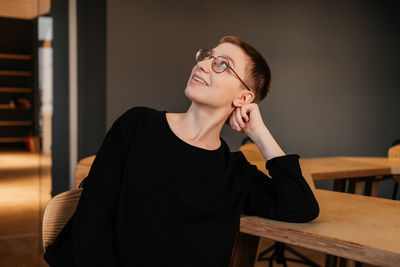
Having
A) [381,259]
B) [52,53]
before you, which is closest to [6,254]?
[52,53]

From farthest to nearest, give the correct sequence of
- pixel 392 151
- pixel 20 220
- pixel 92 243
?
1. pixel 20 220
2. pixel 392 151
3. pixel 92 243

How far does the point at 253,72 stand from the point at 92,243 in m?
0.66

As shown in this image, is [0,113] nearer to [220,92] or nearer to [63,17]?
[63,17]

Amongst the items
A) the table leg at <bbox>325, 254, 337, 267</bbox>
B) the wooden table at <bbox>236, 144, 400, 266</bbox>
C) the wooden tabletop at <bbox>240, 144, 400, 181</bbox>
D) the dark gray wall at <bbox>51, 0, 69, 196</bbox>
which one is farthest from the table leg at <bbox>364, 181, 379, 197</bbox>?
the dark gray wall at <bbox>51, 0, 69, 196</bbox>

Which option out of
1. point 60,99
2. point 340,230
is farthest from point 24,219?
point 340,230

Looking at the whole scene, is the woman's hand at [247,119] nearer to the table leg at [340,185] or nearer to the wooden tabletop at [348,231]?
the wooden tabletop at [348,231]

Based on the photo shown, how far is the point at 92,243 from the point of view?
3.69ft

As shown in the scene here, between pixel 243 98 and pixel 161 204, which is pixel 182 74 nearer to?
pixel 243 98

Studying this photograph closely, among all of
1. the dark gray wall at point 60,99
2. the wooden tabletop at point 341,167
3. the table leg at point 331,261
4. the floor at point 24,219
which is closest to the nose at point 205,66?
the floor at point 24,219

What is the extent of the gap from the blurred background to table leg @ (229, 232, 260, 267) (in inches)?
73.7

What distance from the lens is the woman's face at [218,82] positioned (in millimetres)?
1257

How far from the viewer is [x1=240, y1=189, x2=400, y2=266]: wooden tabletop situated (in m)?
0.96

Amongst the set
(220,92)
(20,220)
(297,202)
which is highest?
(220,92)

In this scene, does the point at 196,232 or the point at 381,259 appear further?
the point at 196,232
